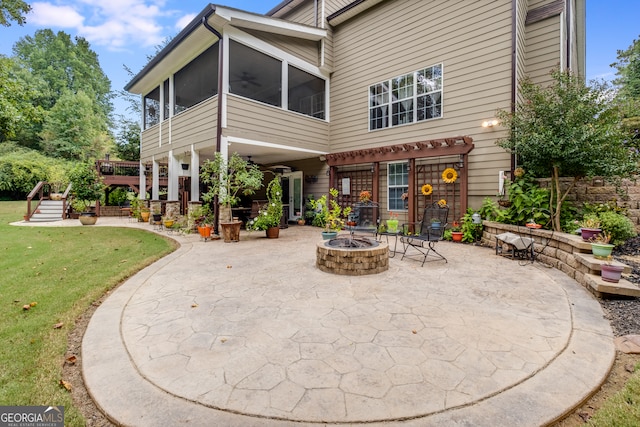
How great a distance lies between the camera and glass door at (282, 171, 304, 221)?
11383mm

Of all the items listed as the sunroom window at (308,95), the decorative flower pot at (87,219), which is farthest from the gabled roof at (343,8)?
the decorative flower pot at (87,219)

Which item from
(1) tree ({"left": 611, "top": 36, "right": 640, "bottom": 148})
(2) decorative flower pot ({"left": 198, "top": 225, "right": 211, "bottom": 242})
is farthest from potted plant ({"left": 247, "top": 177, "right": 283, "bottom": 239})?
(1) tree ({"left": 611, "top": 36, "right": 640, "bottom": 148})

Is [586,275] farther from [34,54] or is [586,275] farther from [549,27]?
[34,54]

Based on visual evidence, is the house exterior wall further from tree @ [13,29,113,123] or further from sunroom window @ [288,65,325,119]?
tree @ [13,29,113,123]

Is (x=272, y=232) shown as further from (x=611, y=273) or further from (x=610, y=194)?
(x=610, y=194)

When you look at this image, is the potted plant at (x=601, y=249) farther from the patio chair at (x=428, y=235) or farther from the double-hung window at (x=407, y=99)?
the double-hung window at (x=407, y=99)

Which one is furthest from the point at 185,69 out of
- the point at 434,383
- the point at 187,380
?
the point at 434,383

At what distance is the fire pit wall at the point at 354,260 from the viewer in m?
4.12

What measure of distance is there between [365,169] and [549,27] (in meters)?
5.69

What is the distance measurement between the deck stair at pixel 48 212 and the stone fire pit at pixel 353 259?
1296cm

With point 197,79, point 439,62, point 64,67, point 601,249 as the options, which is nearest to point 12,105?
point 197,79

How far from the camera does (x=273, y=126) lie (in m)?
8.41

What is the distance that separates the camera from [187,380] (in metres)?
1.78

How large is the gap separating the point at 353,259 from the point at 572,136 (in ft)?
14.4
